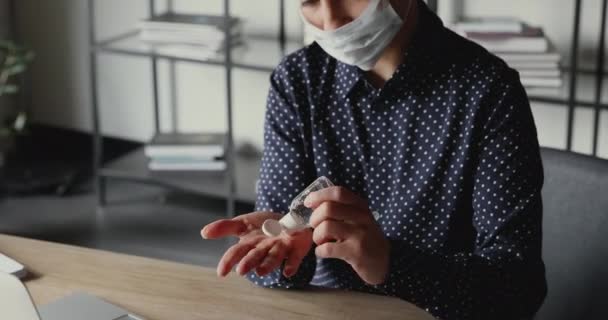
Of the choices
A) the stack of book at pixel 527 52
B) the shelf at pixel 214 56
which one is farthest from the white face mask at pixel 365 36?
the shelf at pixel 214 56

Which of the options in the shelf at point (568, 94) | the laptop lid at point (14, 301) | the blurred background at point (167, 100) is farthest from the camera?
the blurred background at point (167, 100)

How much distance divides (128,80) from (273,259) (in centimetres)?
254

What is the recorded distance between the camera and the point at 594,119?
2.73 metres

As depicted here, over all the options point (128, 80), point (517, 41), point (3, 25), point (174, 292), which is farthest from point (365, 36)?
point (3, 25)

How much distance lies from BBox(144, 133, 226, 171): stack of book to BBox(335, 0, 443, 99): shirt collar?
1651 millimetres

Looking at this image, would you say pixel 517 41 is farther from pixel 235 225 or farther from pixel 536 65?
pixel 235 225

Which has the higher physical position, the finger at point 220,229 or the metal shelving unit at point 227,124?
the finger at point 220,229

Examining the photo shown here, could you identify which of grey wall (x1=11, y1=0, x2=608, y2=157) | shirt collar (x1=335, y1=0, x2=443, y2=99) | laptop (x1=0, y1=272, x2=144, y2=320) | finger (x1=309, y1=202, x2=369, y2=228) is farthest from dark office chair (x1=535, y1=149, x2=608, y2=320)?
grey wall (x1=11, y1=0, x2=608, y2=157)

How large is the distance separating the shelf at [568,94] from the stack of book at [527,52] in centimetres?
2

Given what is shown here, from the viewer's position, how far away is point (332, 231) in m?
1.12

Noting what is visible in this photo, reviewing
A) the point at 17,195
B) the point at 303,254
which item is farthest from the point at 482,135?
the point at 17,195

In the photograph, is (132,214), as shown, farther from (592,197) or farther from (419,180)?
(592,197)

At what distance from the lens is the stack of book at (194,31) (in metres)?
3.00

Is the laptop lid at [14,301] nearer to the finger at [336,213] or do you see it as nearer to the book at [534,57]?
the finger at [336,213]
